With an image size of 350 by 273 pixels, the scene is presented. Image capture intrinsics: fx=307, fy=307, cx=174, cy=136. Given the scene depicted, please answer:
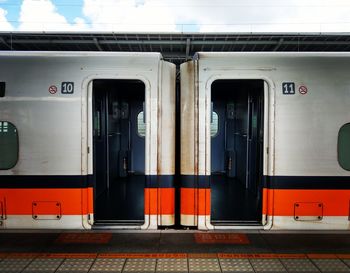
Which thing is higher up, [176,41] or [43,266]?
[176,41]

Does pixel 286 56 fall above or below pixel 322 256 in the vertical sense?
above

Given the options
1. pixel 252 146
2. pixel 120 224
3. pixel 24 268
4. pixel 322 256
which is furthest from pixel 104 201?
pixel 322 256

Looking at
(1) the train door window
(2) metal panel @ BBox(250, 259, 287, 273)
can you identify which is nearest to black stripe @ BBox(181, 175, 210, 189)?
(2) metal panel @ BBox(250, 259, 287, 273)

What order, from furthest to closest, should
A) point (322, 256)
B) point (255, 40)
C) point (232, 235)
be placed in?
point (255, 40), point (232, 235), point (322, 256)

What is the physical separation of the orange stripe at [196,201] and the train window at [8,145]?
242 cm

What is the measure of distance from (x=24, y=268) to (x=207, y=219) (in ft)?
7.72

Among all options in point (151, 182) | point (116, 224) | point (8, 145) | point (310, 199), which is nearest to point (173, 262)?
point (151, 182)

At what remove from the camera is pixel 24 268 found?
335 cm

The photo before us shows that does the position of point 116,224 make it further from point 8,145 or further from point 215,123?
point 215,123

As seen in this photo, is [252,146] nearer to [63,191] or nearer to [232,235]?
[232,235]

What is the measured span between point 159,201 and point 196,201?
52 cm

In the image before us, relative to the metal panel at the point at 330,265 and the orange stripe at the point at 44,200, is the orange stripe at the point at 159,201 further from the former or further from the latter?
the metal panel at the point at 330,265

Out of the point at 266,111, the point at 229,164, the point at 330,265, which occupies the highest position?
the point at 266,111

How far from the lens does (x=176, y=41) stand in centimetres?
860
